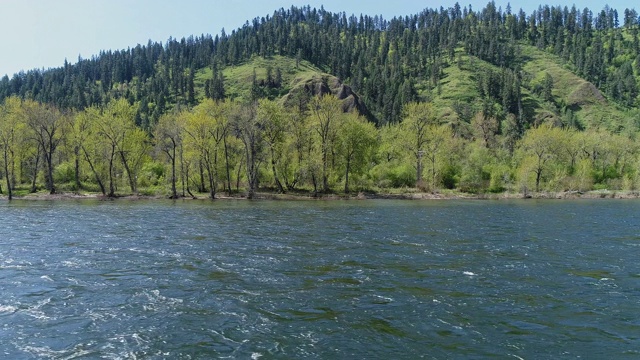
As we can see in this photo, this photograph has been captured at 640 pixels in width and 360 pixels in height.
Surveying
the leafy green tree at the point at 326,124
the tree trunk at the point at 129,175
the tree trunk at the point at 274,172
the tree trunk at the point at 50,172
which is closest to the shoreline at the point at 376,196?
the tree trunk at the point at 50,172

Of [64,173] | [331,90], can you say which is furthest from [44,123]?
[331,90]

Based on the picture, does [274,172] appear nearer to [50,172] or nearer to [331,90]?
[50,172]

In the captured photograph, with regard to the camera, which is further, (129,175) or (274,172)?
(274,172)

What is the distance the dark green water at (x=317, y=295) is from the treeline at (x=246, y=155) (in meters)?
45.1

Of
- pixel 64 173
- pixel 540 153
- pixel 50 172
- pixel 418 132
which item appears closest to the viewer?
pixel 50 172

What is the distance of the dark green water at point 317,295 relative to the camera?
12.6 metres

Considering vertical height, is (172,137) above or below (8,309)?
above

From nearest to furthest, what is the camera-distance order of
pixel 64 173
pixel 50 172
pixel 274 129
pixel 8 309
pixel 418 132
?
pixel 8 309 < pixel 50 172 < pixel 274 129 < pixel 64 173 < pixel 418 132

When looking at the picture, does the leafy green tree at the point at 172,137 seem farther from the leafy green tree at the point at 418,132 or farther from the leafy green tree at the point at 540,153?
the leafy green tree at the point at 540,153

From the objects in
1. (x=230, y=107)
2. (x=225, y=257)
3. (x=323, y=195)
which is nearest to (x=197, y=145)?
(x=230, y=107)

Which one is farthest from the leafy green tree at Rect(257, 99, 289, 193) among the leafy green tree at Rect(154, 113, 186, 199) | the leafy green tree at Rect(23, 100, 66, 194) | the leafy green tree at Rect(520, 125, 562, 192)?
the leafy green tree at Rect(520, 125, 562, 192)

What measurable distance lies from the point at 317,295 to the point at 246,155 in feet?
217

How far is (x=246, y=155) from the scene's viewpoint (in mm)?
81500

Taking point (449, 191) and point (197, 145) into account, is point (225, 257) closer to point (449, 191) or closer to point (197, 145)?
point (197, 145)
